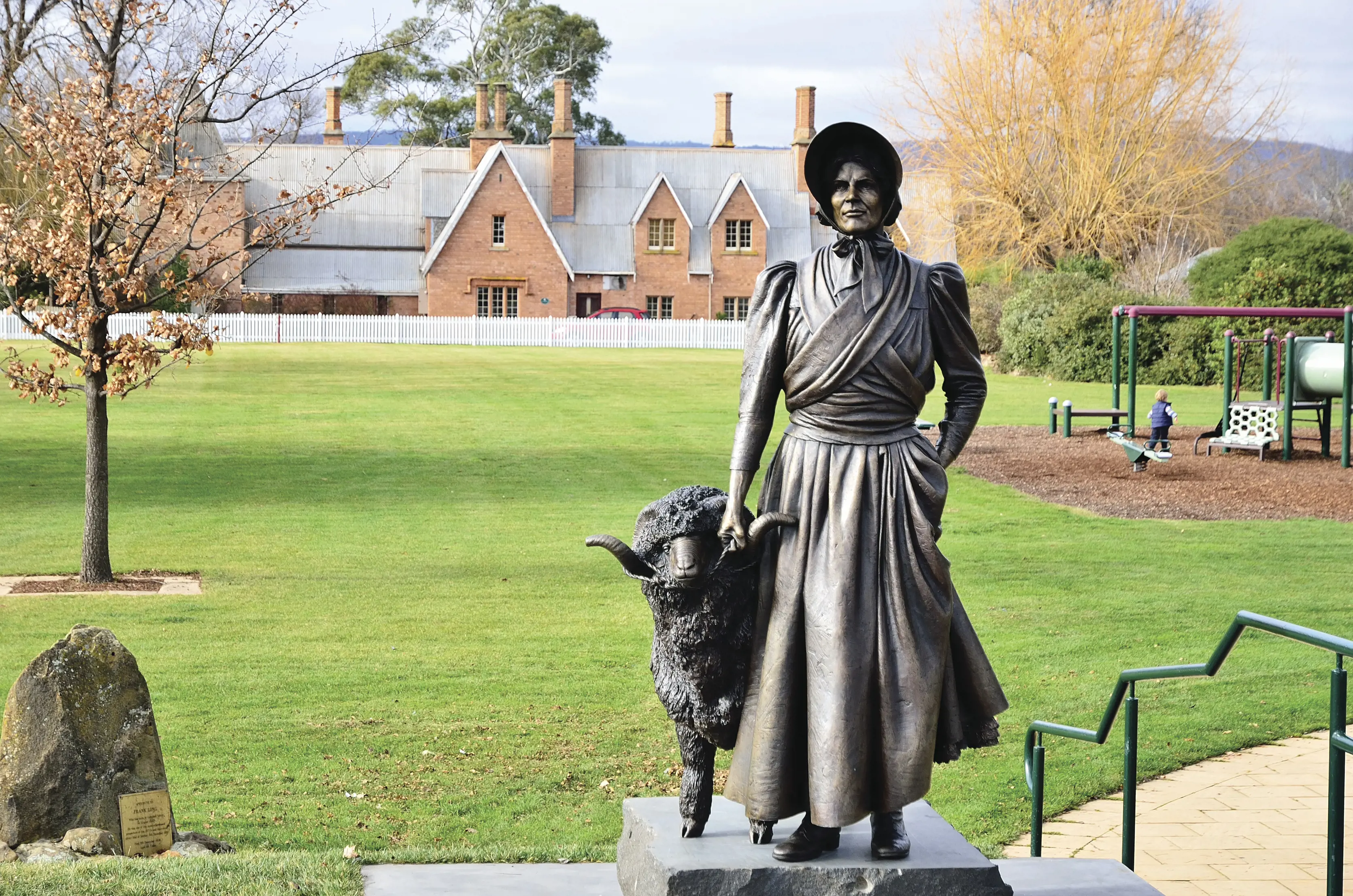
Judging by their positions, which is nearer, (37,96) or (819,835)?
(819,835)

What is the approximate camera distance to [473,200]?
59.0 metres

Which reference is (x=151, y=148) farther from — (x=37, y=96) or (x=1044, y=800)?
(x=1044, y=800)

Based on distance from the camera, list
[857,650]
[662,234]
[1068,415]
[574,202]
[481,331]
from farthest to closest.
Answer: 1. [574,202]
2. [662,234]
3. [481,331]
4. [1068,415]
5. [857,650]

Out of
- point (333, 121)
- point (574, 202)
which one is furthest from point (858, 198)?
point (333, 121)

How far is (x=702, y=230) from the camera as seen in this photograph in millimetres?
61688

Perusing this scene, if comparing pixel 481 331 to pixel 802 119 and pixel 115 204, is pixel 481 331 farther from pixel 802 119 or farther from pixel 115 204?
pixel 115 204

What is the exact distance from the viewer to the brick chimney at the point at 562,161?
60.9 m

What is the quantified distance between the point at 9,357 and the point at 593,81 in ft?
210

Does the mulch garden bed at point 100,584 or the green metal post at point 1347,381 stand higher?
the green metal post at point 1347,381

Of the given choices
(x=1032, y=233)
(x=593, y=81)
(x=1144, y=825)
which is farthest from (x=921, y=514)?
(x=593, y=81)

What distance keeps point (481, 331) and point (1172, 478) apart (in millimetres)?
36779

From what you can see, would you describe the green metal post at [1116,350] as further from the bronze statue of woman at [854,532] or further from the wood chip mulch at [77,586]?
the bronze statue of woman at [854,532]

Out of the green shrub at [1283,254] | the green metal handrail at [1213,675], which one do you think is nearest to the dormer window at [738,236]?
the green shrub at [1283,254]

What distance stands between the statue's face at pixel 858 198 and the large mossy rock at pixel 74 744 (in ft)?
14.0
